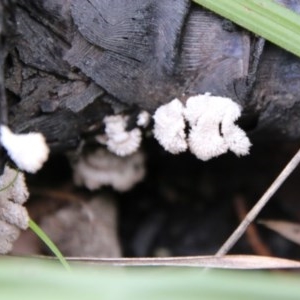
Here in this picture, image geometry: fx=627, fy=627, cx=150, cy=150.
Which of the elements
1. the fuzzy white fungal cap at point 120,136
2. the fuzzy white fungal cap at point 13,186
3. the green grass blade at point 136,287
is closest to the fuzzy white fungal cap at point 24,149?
the fuzzy white fungal cap at point 13,186

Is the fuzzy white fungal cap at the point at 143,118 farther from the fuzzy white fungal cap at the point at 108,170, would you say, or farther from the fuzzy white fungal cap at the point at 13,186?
the fuzzy white fungal cap at the point at 13,186

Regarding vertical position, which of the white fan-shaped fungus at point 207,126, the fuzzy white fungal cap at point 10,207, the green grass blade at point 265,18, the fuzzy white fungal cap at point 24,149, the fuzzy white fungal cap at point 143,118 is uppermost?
the green grass blade at point 265,18

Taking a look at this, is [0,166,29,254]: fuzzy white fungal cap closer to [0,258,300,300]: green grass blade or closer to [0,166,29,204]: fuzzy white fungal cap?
[0,166,29,204]: fuzzy white fungal cap

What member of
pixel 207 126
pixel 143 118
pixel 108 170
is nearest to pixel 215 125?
pixel 207 126


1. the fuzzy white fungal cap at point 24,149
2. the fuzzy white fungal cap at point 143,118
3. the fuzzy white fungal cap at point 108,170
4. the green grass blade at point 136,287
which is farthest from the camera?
the fuzzy white fungal cap at point 108,170

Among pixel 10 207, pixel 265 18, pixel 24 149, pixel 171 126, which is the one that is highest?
pixel 265 18

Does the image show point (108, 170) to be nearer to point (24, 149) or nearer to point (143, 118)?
point (143, 118)
